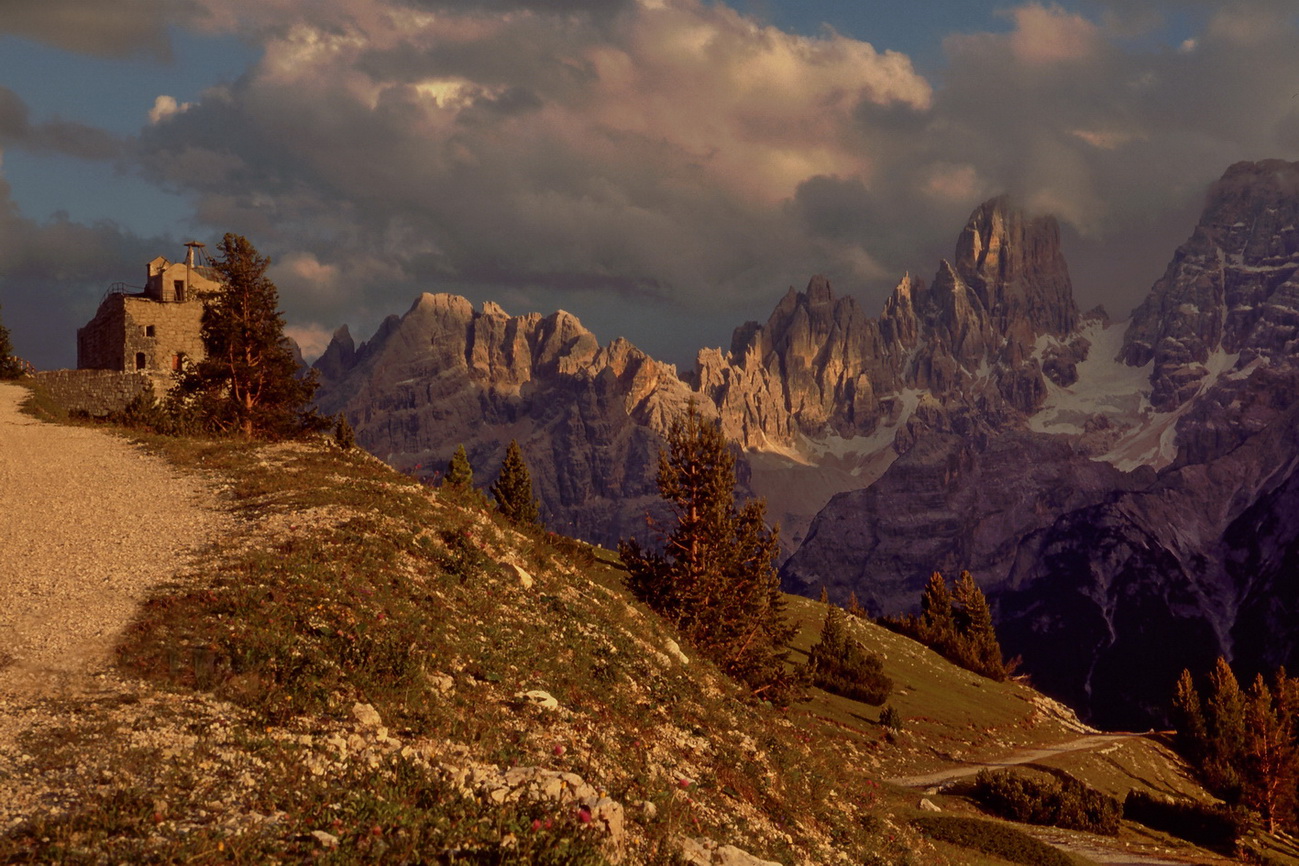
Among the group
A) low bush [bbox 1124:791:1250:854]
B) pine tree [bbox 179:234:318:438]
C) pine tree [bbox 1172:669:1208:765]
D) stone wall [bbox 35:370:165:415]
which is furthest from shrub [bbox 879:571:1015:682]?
stone wall [bbox 35:370:165:415]

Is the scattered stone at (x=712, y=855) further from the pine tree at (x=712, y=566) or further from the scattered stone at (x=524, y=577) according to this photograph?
the pine tree at (x=712, y=566)

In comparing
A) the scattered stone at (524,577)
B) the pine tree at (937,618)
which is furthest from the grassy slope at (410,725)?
the pine tree at (937,618)

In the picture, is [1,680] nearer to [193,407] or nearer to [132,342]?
[193,407]

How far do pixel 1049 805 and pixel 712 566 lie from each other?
19396 millimetres

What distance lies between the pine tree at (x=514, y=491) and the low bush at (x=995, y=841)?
5954 cm

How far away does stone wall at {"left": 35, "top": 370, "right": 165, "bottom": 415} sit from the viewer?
66375 mm

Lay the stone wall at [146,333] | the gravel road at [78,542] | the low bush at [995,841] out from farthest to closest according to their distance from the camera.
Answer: the stone wall at [146,333] < the low bush at [995,841] < the gravel road at [78,542]

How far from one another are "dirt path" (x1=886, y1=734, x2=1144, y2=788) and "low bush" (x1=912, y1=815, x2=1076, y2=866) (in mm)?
16653

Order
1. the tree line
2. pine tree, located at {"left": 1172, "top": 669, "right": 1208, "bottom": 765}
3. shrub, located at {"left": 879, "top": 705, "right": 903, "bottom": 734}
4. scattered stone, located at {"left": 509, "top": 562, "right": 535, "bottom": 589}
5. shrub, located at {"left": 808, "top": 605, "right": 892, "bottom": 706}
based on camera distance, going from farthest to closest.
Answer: pine tree, located at {"left": 1172, "top": 669, "right": 1208, "bottom": 765} → the tree line → shrub, located at {"left": 808, "top": 605, "right": 892, "bottom": 706} → shrub, located at {"left": 879, "top": 705, "right": 903, "bottom": 734} → scattered stone, located at {"left": 509, "top": 562, "right": 535, "bottom": 589}

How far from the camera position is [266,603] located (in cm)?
1917

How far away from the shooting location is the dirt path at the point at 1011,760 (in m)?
51.0

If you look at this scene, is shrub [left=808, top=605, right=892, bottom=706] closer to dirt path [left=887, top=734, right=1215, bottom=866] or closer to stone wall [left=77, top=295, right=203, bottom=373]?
dirt path [left=887, top=734, right=1215, bottom=866]

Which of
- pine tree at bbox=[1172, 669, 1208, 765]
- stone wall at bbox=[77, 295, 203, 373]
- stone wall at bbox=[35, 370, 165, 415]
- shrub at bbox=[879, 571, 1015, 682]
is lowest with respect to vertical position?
pine tree at bbox=[1172, 669, 1208, 765]

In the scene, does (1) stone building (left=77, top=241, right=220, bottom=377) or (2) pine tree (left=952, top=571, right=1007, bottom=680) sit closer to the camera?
(1) stone building (left=77, top=241, right=220, bottom=377)
